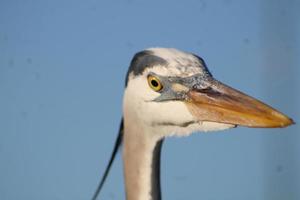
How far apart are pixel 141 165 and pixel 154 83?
0.54 meters

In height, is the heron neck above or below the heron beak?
below

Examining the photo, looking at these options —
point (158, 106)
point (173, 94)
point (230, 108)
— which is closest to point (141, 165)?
point (158, 106)

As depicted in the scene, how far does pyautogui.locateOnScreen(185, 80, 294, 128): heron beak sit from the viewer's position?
11.2 feet

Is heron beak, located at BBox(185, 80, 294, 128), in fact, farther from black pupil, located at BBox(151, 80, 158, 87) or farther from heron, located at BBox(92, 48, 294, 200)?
black pupil, located at BBox(151, 80, 158, 87)

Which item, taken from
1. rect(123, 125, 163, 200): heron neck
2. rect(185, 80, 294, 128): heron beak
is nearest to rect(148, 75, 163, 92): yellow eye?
rect(185, 80, 294, 128): heron beak

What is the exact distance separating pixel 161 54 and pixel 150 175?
788mm

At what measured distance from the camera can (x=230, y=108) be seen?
11.7 feet

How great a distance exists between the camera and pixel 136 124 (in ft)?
13.1

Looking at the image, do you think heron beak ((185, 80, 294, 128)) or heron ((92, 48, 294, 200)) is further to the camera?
heron ((92, 48, 294, 200))

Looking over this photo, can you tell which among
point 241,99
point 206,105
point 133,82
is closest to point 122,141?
point 133,82

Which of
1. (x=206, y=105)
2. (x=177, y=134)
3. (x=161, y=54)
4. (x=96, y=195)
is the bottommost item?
(x=96, y=195)

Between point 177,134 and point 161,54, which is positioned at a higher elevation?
point 161,54

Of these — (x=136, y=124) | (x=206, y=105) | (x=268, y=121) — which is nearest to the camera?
(x=268, y=121)

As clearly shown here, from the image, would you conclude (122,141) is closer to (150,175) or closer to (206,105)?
(150,175)
